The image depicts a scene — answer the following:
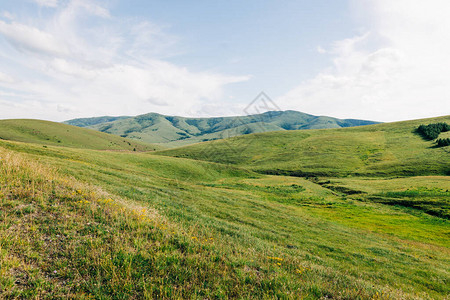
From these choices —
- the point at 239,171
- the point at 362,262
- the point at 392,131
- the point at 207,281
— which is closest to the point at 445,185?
the point at 362,262

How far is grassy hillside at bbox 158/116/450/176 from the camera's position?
70500mm

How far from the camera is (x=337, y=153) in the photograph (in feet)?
303

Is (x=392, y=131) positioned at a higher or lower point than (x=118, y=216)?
higher

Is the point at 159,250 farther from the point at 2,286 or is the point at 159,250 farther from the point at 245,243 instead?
the point at 245,243

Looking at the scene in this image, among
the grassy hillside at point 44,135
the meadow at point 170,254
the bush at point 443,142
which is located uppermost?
the grassy hillside at point 44,135

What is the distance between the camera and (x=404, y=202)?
125 ft

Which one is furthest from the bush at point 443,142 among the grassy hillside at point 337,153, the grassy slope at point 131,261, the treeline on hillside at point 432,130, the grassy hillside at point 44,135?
the grassy hillside at point 44,135

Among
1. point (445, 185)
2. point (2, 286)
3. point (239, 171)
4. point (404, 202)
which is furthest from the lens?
point (239, 171)

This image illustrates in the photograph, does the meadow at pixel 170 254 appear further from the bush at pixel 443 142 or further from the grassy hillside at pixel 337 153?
the bush at pixel 443 142

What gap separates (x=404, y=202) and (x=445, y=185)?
614 inches

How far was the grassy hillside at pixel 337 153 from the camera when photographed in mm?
70500

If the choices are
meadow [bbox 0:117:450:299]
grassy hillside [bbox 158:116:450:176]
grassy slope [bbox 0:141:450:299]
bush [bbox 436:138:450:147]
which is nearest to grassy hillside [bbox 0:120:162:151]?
grassy hillside [bbox 158:116:450:176]

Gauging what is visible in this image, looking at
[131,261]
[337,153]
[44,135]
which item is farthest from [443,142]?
[44,135]

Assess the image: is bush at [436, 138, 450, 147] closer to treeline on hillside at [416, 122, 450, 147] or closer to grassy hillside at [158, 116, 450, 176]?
grassy hillside at [158, 116, 450, 176]
